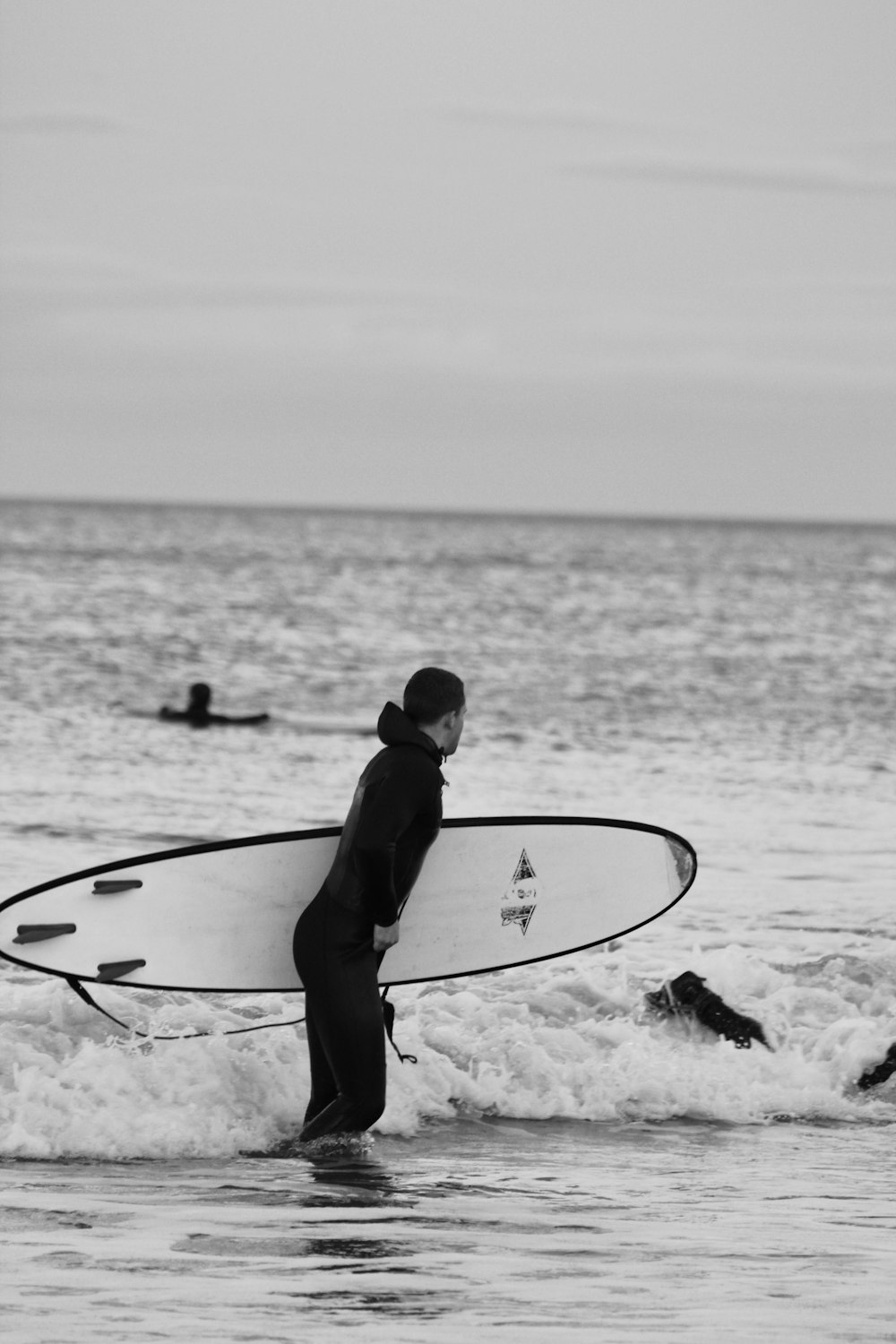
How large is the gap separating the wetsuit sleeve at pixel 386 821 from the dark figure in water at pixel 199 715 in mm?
12190

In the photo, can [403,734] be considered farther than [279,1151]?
No

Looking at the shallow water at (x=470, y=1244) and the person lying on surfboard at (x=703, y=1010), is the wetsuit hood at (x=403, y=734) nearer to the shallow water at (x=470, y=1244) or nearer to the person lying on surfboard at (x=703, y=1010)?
the shallow water at (x=470, y=1244)

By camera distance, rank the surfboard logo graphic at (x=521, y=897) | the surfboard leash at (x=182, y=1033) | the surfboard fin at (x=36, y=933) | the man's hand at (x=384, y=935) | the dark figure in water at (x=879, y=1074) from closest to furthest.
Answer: the man's hand at (x=384, y=935) < the surfboard fin at (x=36, y=933) < the surfboard leash at (x=182, y=1033) < the surfboard logo graphic at (x=521, y=897) < the dark figure in water at (x=879, y=1074)

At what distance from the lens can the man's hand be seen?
5.20 meters

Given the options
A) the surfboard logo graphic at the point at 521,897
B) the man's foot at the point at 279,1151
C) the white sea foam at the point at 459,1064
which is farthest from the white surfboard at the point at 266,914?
the man's foot at the point at 279,1151

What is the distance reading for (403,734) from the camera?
5.18m

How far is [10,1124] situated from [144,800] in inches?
299

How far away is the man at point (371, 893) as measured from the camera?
5.11 meters

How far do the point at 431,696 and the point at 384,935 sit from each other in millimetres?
758

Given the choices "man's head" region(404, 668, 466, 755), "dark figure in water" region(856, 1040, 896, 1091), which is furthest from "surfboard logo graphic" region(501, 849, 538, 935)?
"dark figure in water" region(856, 1040, 896, 1091)

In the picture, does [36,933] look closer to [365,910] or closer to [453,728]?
[365,910]

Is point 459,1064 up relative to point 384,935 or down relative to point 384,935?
down

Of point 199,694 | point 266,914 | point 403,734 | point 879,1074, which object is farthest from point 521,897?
point 199,694

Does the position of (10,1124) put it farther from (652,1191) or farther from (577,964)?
(577,964)
